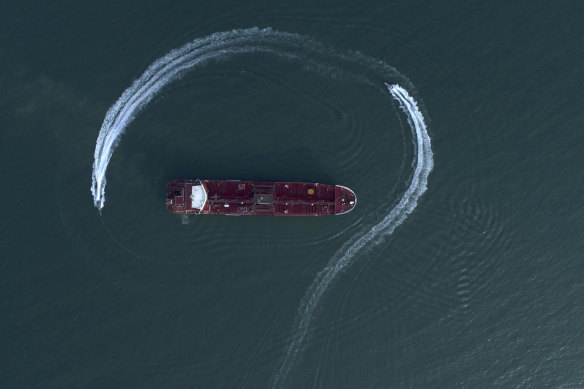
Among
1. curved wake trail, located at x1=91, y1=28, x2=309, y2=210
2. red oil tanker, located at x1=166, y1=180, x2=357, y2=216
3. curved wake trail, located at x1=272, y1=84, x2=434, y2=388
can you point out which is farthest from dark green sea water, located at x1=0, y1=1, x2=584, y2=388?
red oil tanker, located at x1=166, y1=180, x2=357, y2=216

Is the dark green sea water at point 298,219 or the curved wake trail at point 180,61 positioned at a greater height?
the curved wake trail at point 180,61

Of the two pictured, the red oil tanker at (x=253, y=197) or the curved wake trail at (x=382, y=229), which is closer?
the red oil tanker at (x=253, y=197)

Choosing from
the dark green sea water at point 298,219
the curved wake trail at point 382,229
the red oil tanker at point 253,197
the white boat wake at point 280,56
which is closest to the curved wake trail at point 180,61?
the white boat wake at point 280,56

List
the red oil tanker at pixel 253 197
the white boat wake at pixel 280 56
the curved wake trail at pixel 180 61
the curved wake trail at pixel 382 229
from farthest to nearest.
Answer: the curved wake trail at pixel 180 61 → the white boat wake at pixel 280 56 → the curved wake trail at pixel 382 229 → the red oil tanker at pixel 253 197

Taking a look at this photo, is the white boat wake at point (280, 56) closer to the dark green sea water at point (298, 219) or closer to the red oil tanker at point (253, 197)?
the dark green sea water at point (298, 219)

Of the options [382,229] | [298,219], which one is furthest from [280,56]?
[382,229]

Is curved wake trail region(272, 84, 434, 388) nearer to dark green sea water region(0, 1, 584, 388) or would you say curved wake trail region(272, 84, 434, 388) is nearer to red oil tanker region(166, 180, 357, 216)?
dark green sea water region(0, 1, 584, 388)

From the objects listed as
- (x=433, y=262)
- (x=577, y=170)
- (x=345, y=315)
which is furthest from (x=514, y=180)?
(x=345, y=315)

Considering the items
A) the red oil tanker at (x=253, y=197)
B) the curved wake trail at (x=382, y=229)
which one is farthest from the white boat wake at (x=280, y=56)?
the red oil tanker at (x=253, y=197)

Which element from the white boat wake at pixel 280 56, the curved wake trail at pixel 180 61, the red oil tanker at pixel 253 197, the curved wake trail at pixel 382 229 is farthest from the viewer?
the curved wake trail at pixel 180 61
